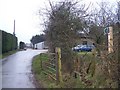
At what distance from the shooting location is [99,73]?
31.4 feet

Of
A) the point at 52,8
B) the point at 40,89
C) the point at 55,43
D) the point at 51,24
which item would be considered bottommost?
the point at 40,89

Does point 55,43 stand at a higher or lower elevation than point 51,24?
lower

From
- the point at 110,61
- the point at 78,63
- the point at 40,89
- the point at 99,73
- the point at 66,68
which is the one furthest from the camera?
the point at 66,68

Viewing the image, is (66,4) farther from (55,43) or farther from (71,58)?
(71,58)

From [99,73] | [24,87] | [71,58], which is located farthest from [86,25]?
[99,73]

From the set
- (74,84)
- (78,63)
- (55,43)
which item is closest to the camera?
(74,84)

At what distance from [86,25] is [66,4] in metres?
3.59

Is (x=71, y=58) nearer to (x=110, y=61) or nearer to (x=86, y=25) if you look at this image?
Result: (x=110, y=61)

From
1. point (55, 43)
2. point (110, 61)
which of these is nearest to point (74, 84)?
point (110, 61)

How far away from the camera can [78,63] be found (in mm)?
12391

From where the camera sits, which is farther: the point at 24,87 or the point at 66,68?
the point at 66,68

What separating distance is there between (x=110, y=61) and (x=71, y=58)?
4.97 metres

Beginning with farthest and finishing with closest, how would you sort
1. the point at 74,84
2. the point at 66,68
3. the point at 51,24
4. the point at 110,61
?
the point at 51,24
the point at 66,68
the point at 74,84
the point at 110,61

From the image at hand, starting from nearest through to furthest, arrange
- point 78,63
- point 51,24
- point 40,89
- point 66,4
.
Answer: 1. point 40,89
2. point 78,63
3. point 51,24
4. point 66,4
